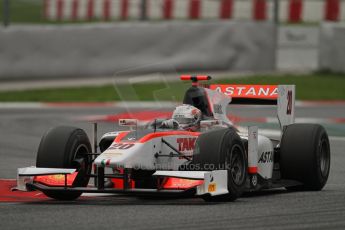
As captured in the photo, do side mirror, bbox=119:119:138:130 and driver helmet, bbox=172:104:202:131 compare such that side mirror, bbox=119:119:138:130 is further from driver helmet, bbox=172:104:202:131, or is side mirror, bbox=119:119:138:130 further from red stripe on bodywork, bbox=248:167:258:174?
red stripe on bodywork, bbox=248:167:258:174

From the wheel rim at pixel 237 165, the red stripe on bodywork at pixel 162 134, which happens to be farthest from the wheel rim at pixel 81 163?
the wheel rim at pixel 237 165

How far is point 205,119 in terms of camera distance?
11773 mm

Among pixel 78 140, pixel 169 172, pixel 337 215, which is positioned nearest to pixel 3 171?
pixel 78 140

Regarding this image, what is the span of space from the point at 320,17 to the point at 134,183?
23.4 m

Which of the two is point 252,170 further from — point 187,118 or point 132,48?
point 132,48

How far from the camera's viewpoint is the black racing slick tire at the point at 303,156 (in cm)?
1173

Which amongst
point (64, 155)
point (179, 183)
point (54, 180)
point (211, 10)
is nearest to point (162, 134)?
point (179, 183)

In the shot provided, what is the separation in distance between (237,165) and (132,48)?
1626 centimetres

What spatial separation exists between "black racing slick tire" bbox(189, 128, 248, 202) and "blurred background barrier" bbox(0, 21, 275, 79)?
1510cm

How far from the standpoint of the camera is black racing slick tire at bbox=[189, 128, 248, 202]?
10.5m

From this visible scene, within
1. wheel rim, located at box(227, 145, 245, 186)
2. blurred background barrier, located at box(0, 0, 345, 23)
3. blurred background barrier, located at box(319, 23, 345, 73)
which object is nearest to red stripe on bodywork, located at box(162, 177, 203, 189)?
wheel rim, located at box(227, 145, 245, 186)

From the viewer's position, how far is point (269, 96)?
12742mm

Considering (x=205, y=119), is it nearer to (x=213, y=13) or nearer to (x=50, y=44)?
(x=50, y=44)

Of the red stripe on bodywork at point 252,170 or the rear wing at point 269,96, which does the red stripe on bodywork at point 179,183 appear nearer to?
the red stripe on bodywork at point 252,170
